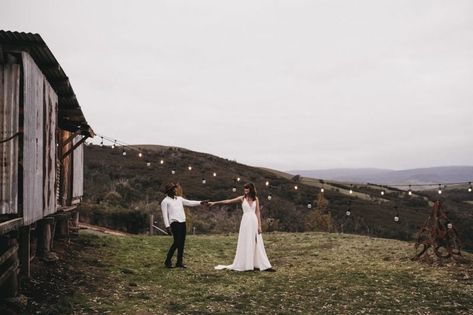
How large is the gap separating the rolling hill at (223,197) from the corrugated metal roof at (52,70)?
12838 mm

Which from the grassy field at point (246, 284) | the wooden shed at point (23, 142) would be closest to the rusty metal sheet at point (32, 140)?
the wooden shed at point (23, 142)

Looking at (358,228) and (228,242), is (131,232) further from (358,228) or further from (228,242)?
(358,228)

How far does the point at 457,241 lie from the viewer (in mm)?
14594

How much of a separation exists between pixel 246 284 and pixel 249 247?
186 cm

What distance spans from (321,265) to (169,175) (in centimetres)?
3726

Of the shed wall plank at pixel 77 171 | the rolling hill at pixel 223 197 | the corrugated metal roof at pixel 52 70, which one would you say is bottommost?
the rolling hill at pixel 223 197

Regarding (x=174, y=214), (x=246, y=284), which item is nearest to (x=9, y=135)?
(x=174, y=214)

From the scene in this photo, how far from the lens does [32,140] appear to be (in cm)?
951

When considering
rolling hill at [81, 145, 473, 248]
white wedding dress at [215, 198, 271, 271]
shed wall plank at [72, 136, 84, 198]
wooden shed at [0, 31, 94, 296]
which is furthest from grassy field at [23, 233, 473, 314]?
rolling hill at [81, 145, 473, 248]

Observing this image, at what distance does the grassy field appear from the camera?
9.39m

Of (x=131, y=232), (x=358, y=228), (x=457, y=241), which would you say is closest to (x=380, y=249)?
(x=457, y=241)

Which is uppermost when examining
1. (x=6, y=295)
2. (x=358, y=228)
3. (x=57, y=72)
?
(x=57, y=72)

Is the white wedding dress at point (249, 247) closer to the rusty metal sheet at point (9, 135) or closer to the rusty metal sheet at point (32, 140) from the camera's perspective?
the rusty metal sheet at point (32, 140)

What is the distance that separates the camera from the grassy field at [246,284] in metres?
9.39
